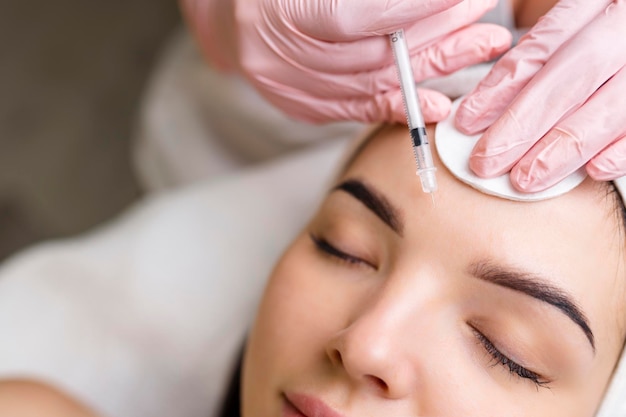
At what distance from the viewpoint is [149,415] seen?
1.42 meters

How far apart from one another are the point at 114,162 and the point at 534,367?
6.15 feet

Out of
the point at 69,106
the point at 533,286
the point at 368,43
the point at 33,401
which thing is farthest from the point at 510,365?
the point at 69,106

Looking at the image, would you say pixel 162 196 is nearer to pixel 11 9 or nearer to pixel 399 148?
pixel 399 148

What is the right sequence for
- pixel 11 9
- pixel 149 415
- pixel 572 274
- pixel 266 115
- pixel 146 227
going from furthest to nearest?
1. pixel 11 9
2. pixel 266 115
3. pixel 146 227
4. pixel 149 415
5. pixel 572 274

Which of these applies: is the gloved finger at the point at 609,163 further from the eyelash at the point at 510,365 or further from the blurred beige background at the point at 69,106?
the blurred beige background at the point at 69,106

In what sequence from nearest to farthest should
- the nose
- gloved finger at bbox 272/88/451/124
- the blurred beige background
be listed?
the nose < gloved finger at bbox 272/88/451/124 < the blurred beige background

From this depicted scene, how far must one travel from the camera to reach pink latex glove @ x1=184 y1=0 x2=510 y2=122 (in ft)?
3.26

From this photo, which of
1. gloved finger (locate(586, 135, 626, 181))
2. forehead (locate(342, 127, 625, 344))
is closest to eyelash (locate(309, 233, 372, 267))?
forehead (locate(342, 127, 625, 344))

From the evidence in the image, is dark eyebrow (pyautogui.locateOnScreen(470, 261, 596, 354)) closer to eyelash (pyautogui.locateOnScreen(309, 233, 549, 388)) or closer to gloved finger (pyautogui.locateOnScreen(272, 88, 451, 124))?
eyelash (pyautogui.locateOnScreen(309, 233, 549, 388))

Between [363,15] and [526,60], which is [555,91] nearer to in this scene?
[526,60]

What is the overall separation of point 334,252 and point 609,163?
0.39 m

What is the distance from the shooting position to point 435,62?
3.46 feet

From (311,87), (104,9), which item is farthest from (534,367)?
(104,9)

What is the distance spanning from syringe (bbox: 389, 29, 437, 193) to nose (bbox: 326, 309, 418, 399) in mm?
185
